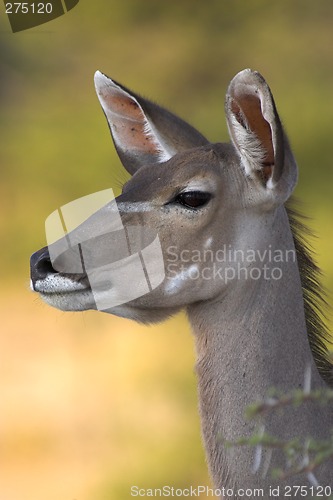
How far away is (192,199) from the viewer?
5582mm

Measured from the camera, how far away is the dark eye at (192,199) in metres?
5.57

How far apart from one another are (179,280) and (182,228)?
9.7 inches

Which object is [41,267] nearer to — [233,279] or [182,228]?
[182,228]

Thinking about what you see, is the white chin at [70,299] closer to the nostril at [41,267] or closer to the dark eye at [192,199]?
the nostril at [41,267]

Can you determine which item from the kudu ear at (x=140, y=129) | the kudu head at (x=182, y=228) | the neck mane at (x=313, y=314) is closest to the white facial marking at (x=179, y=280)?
the kudu head at (x=182, y=228)

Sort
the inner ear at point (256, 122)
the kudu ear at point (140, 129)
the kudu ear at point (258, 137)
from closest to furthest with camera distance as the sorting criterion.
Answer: the kudu ear at point (258, 137)
the inner ear at point (256, 122)
the kudu ear at point (140, 129)

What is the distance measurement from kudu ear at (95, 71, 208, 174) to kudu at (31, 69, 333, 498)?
636mm

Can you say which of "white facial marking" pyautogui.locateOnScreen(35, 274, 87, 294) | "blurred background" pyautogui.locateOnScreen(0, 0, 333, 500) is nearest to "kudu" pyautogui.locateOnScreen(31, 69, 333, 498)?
"white facial marking" pyautogui.locateOnScreen(35, 274, 87, 294)

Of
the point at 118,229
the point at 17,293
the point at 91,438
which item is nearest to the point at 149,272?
the point at 118,229

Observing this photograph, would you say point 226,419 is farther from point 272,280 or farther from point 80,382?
point 80,382

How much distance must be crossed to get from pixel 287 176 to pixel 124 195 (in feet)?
2.55

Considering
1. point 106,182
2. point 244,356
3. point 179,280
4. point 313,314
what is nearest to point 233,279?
point 179,280

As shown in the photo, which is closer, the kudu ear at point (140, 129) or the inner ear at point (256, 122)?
the inner ear at point (256, 122)

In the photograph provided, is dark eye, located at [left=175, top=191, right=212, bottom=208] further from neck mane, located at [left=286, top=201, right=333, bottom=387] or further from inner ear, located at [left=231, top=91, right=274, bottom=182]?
neck mane, located at [left=286, top=201, right=333, bottom=387]
